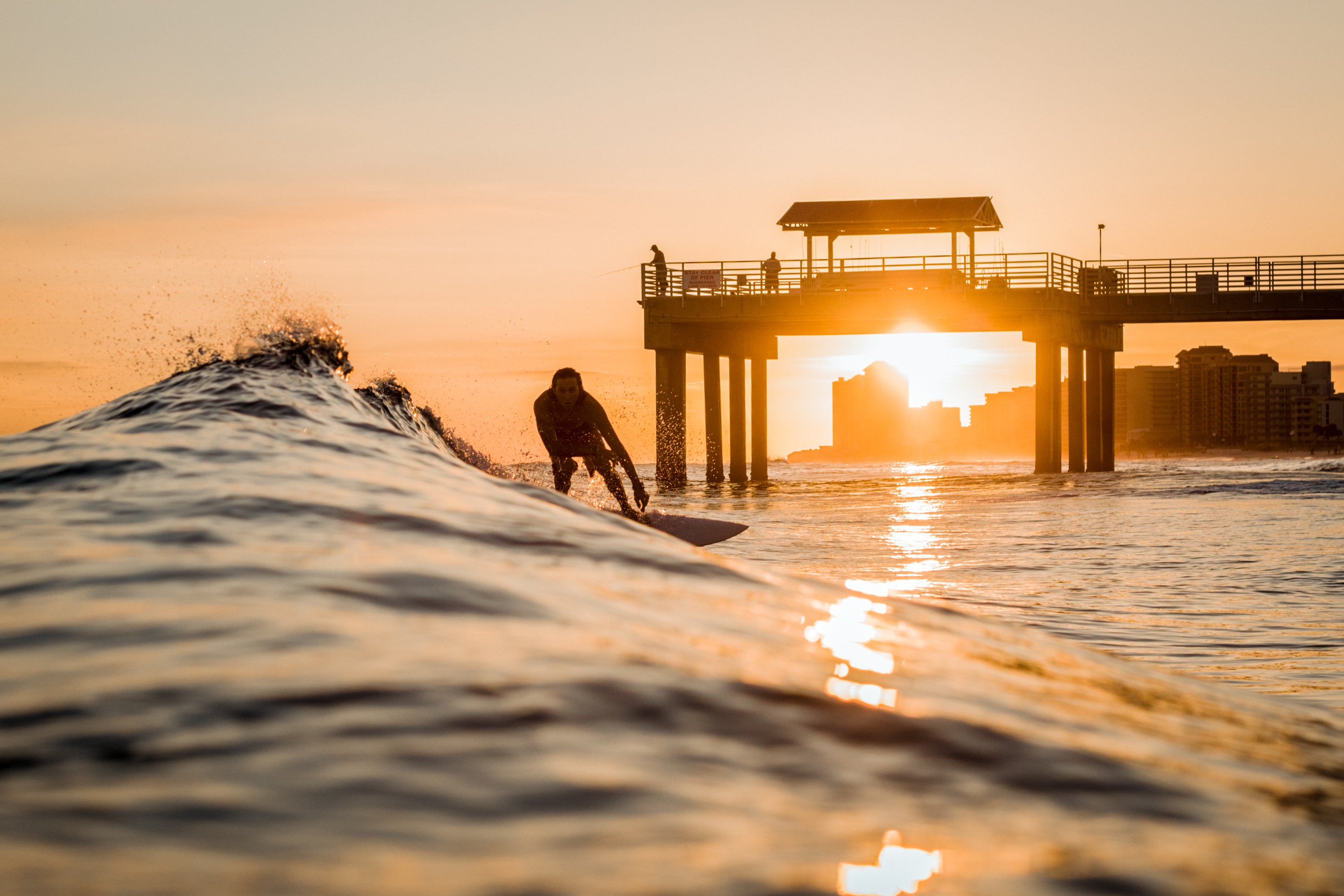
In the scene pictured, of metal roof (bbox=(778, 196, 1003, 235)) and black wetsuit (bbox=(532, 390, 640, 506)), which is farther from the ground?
metal roof (bbox=(778, 196, 1003, 235))

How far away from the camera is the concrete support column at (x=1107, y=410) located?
3681cm

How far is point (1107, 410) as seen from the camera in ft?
123

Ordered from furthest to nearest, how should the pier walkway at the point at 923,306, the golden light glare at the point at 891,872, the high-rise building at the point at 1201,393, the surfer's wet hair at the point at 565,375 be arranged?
the high-rise building at the point at 1201,393 < the pier walkway at the point at 923,306 < the surfer's wet hair at the point at 565,375 < the golden light glare at the point at 891,872

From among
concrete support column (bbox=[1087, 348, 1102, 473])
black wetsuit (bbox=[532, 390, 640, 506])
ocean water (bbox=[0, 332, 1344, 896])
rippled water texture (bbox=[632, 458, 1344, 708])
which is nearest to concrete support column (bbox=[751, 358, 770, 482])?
concrete support column (bbox=[1087, 348, 1102, 473])

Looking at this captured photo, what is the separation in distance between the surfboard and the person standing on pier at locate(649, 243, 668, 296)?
820 inches

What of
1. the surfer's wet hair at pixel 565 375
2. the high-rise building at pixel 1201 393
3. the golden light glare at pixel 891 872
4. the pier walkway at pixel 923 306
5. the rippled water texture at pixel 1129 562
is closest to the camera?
Result: the golden light glare at pixel 891 872

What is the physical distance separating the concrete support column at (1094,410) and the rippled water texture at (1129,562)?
15010 millimetres

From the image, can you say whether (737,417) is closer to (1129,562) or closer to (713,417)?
(713,417)

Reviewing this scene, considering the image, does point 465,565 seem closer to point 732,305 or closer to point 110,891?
point 110,891

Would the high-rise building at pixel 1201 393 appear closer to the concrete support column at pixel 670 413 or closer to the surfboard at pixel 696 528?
the concrete support column at pixel 670 413

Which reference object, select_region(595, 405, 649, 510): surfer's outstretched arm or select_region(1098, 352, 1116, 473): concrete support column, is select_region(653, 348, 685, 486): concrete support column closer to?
select_region(1098, 352, 1116, 473): concrete support column

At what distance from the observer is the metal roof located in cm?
3259

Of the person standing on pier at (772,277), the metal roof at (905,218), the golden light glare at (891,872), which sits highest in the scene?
the metal roof at (905,218)

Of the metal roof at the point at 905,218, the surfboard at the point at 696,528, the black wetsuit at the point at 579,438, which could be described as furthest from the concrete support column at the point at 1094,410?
the black wetsuit at the point at 579,438
